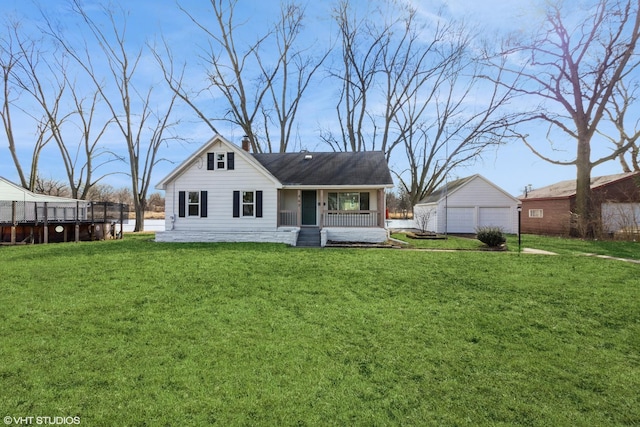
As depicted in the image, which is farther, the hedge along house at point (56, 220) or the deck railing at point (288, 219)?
the deck railing at point (288, 219)

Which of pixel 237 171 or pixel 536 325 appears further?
pixel 237 171

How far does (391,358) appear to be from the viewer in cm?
482

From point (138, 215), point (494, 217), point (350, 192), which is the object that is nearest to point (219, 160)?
point (350, 192)

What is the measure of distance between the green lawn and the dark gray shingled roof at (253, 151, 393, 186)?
8066mm

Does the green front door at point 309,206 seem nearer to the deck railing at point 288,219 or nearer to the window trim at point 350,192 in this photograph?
the deck railing at point 288,219

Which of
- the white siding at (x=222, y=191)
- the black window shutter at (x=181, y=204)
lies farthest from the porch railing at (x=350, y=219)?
the black window shutter at (x=181, y=204)

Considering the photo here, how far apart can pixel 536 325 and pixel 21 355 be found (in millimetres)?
8875

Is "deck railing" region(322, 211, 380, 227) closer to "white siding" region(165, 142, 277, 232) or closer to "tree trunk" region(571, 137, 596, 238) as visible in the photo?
"white siding" region(165, 142, 277, 232)

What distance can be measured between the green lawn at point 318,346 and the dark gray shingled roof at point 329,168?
8.07 m

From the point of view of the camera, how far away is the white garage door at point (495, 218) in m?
22.3

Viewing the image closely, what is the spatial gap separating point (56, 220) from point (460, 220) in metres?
25.5

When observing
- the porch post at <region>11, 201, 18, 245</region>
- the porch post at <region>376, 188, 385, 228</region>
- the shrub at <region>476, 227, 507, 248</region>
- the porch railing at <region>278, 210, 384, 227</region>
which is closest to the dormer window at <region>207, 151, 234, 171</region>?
the porch railing at <region>278, 210, 384, 227</region>

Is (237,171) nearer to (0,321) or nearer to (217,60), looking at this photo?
(0,321)

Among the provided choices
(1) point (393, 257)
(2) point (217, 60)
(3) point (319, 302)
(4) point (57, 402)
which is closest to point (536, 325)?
(3) point (319, 302)
